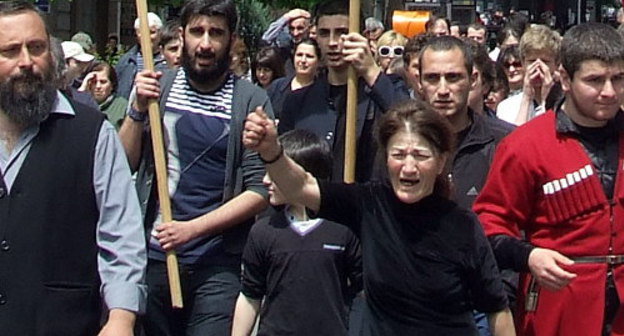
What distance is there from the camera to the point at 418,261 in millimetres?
4898

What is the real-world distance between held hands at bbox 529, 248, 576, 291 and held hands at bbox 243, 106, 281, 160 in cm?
112

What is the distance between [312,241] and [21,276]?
1.66 meters

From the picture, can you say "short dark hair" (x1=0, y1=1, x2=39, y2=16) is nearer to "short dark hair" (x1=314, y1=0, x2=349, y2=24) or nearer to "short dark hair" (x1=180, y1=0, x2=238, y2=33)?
"short dark hair" (x1=180, y1=0, x2=238, y2=33)

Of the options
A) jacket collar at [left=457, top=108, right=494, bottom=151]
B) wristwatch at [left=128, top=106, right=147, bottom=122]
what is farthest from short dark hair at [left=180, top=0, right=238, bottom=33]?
jacket collar at [left=457, top=108, right=494, bottom=151]

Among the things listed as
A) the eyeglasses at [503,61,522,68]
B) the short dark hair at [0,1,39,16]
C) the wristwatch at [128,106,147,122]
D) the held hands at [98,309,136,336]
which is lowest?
the held hands at [98,309,136,336]

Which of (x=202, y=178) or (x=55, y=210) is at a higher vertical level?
(x=55, y=210)

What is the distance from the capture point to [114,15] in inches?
1291

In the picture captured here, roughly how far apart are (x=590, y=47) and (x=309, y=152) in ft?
4.73

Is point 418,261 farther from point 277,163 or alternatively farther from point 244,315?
point 244,315

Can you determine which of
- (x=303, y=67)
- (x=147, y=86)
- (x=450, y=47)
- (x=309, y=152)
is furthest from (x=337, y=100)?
(x=303, y=67)

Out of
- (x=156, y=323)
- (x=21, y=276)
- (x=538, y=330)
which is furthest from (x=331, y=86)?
(x=21, y=276)

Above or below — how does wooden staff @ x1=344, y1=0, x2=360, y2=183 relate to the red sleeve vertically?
above

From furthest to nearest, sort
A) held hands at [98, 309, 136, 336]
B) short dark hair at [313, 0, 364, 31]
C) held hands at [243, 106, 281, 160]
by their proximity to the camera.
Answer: short dark hair at [313, 0, 364, 31], held hands at [98, 309, 136, 336], held hands at [243, 106, 281, 160]

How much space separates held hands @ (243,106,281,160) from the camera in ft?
15.2
